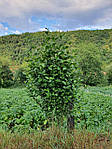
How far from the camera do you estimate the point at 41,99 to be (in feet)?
9.71

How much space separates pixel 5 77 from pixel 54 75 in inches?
960

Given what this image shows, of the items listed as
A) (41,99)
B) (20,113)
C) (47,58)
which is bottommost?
(20,113)

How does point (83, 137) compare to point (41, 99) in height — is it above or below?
below

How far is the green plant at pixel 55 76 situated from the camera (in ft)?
9.03

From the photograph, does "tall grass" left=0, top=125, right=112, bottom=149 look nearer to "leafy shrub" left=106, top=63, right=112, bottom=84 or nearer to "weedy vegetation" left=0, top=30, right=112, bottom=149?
"weedy vegetation" left=0, top=30, right=112, bottom=149

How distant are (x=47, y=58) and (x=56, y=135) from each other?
1.49 metres

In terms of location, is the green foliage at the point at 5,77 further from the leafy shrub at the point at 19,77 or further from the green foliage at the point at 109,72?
the green foliage at the point at 109,72

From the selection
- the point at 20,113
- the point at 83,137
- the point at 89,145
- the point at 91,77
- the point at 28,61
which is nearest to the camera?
the point at 89,145

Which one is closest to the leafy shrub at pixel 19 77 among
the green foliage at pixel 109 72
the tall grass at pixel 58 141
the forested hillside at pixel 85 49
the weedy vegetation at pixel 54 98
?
the forested hillside at pixel 85 49

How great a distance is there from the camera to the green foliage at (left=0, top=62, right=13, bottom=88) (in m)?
25.0

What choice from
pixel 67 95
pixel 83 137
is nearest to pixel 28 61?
pixel 67 95

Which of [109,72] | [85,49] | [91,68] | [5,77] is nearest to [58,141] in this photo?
[91,68]

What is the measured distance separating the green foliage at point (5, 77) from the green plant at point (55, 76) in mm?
23400

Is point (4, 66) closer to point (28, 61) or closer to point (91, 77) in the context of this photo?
point (91, 77)
